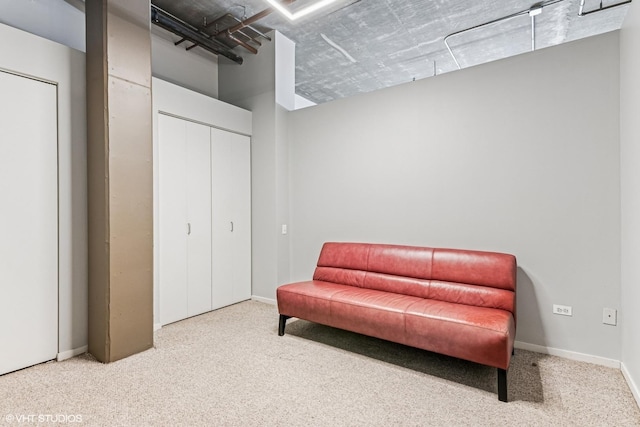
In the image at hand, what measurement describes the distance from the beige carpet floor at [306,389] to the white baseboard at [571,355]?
2.3 inches

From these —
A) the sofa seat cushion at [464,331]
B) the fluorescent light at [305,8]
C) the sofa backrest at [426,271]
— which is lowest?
the sofa seat cushion at [464,331]

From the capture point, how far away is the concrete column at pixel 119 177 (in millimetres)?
2646

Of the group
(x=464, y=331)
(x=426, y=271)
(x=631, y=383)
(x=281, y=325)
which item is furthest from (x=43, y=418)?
(x=631, y=383)

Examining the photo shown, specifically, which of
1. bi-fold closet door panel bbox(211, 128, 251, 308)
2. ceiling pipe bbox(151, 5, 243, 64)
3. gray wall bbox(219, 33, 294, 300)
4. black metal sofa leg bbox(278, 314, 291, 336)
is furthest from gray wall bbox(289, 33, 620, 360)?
ceiling pipe bbox(151, 5, 243, 64)

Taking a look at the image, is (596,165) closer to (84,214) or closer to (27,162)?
(84,214)

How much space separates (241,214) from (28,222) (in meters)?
2.19

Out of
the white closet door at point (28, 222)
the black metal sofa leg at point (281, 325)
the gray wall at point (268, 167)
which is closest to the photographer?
the white closet door at point (28, 222)

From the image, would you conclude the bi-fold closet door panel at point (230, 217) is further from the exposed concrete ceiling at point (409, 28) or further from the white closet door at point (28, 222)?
the white closet door at point (28, 222)

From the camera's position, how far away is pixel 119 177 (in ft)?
8.86

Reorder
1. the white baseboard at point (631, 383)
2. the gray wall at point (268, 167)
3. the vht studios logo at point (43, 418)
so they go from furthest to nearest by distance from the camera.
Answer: the gray wall at point (268, 167), the white baseboard at point (631, 383), the vht studios logo at point (43, 418)

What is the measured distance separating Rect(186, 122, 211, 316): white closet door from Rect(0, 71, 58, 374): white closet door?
1.27m

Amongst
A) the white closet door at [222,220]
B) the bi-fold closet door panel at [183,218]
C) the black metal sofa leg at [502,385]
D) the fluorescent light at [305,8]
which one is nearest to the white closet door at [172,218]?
the bi-fold closet door panel at [183,218]

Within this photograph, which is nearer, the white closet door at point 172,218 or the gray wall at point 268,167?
the white closet door at point 172,218

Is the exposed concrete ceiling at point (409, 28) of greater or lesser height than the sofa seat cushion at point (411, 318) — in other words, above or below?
above
